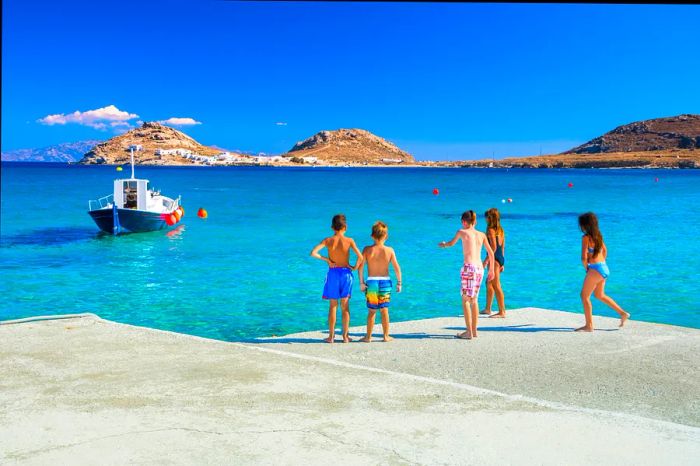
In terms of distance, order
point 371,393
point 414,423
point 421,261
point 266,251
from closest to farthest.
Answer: point 414,423
point 371,393
point 421,261
point 266,251

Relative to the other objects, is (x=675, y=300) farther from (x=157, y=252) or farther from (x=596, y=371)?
(x=157, y=252)

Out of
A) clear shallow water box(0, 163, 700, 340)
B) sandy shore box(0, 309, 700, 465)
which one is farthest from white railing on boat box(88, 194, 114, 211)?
sandy shore box(0, 309, 700, 465)

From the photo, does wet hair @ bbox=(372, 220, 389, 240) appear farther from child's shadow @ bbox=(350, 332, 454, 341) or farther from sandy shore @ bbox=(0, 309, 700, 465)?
child's shadow @ bbox=(350, 332, 454, 341)

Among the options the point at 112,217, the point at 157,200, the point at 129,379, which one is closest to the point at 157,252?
the point at 112,217

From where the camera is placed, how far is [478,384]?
7.11 meters

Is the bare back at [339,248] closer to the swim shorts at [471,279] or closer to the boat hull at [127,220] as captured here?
the swim shorts at [471,279]

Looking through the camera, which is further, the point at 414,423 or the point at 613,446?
the point at 414,423

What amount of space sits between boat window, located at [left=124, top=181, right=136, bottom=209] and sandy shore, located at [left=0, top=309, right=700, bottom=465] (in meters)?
25.7

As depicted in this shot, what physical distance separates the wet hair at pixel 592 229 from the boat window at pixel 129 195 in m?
28.1

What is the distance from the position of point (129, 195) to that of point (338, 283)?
27.7 m

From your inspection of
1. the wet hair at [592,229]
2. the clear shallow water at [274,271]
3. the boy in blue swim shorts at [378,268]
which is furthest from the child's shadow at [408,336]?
the clear shallow water at [274,271]

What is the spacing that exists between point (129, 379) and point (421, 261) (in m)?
17.2

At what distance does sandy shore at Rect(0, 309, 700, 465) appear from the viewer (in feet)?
15.9

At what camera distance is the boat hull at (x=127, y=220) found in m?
32.4
